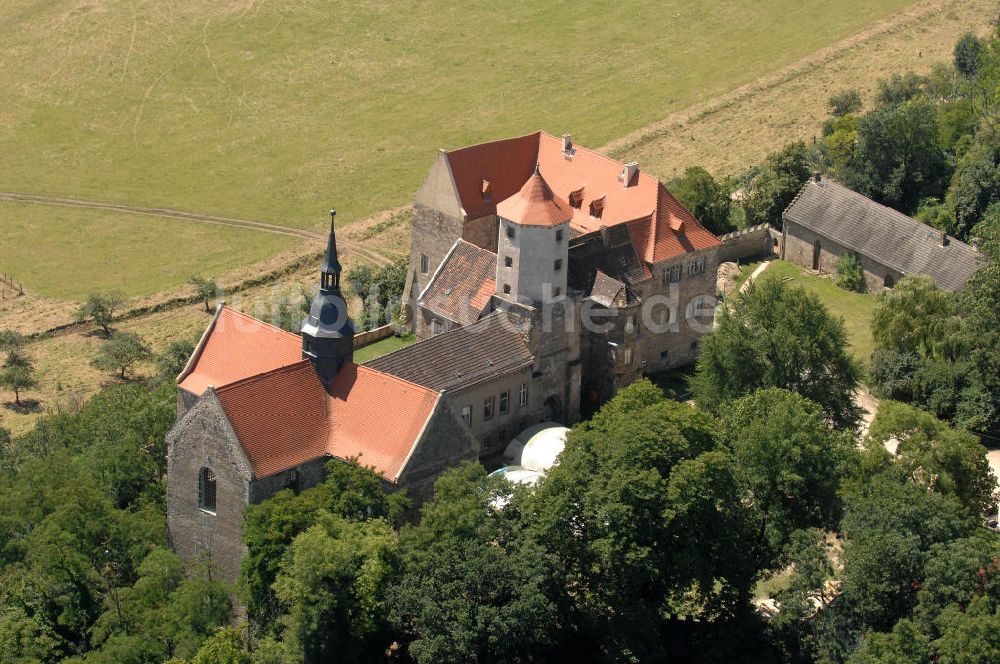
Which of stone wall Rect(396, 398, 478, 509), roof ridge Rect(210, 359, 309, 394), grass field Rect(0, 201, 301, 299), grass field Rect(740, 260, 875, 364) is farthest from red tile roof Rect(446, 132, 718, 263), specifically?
grass field Rect(0, 201, 301, 299)

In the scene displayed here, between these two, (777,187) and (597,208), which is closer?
(597,208)

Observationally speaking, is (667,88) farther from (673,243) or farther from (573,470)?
(573,470)

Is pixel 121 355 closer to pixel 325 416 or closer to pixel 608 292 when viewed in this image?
pixel 325 416

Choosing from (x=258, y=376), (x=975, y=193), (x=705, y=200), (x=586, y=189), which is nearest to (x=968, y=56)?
(x=975, y=193)

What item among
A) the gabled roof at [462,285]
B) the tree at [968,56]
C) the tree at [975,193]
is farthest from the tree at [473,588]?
the tree at [968,56]

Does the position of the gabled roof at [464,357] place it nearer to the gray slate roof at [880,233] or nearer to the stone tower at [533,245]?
the stone tower at [533,245]

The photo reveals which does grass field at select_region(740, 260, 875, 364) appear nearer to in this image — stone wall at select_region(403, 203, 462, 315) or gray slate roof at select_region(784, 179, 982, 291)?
gray slate roof at select_region(784, 179, 982, 291)
